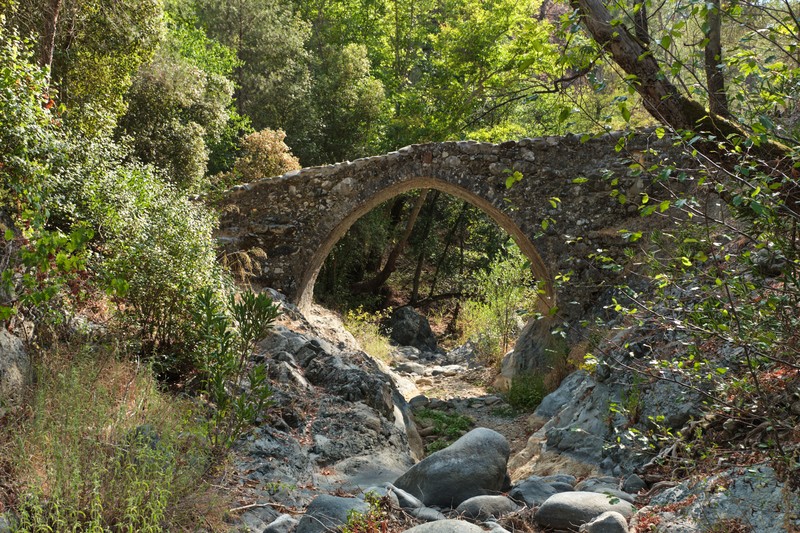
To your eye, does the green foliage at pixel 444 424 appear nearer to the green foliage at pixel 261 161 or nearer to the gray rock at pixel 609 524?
the gray rock at pixel 609 524

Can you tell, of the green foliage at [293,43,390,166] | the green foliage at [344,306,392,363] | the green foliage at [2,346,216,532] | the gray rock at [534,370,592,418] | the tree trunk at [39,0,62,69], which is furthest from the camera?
the green foliage at [293,43,390,166]

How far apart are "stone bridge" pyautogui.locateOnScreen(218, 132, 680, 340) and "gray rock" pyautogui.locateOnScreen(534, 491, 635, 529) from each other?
16.4 feet

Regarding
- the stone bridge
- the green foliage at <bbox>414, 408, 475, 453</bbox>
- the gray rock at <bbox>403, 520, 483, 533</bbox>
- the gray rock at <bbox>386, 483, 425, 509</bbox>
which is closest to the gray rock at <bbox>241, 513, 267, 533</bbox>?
the gray rock at <bbox>386, 483, 425, 509</bbox>

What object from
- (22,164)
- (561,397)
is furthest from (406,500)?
(561,397)

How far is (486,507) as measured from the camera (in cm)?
388

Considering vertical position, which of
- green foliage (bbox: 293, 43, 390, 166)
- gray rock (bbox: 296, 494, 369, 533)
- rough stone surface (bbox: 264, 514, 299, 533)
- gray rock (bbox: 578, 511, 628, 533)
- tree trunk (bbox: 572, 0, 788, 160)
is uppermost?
green foliage (bbox: 293, 43, 390, 166)

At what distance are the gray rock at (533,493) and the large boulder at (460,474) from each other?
19 centimetres

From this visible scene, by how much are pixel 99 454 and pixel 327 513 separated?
1.14 m

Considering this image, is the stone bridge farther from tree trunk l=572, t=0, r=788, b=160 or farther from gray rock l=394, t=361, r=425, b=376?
tree trunk l=572, t=0, r=788, b=160

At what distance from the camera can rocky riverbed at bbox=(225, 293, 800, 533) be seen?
336 cm

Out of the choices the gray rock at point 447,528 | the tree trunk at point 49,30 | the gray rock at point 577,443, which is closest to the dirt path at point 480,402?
the gray rock at point 577,443

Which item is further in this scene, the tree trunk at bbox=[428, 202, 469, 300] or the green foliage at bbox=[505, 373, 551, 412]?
the tree trunk at bbox=[428, 202, 469, 300]

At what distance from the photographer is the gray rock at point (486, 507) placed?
3.85 metres

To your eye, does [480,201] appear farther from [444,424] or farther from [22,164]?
[22,164]
